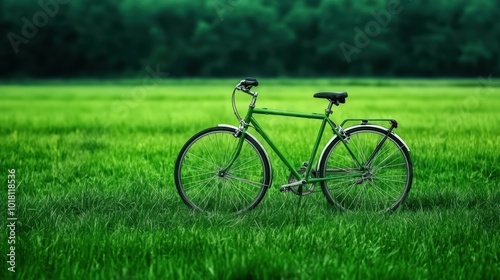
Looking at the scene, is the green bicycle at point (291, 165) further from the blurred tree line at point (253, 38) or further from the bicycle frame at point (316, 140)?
the blurred tree line at point (253, 38)

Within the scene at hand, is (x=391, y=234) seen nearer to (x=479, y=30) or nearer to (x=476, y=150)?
(x=476, y=150)

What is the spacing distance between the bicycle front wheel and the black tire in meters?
0.64

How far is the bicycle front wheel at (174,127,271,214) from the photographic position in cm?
629

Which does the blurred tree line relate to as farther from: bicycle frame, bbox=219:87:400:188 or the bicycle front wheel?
bicycle frame, bbox=219:87:400:188

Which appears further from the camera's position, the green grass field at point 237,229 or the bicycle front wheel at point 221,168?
the bicycle front wheel at point 221,168

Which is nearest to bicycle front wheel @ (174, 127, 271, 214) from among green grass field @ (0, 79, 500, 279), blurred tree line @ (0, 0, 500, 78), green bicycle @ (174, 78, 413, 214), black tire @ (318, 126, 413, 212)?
green bicycle @ (174, 78, 413, 214)

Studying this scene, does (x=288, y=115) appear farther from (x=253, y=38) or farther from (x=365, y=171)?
(x=253, y=38)

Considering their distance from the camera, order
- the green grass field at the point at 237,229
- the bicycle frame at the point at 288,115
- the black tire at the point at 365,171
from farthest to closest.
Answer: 1. the black tire at the point at 365,171
2. the bicycle frame at the point at 288,115
3. the green grass field at the point at 237,229

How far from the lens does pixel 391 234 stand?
5590 mm

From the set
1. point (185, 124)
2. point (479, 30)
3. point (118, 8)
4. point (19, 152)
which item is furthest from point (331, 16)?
point (19, 152)

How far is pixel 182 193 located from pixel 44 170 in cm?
348

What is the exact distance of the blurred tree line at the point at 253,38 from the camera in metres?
73.7

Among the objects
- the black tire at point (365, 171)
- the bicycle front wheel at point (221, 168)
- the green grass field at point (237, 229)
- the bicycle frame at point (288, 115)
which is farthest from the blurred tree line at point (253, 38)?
the black tire at point (365, 171)

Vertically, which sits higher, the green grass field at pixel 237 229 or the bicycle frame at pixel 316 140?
the bicycle frame at pixel 316 140
